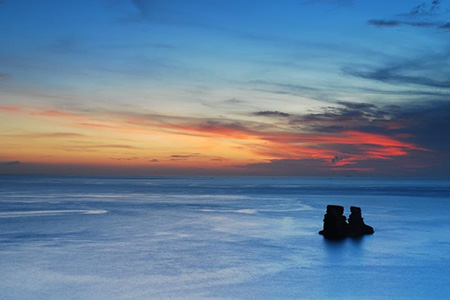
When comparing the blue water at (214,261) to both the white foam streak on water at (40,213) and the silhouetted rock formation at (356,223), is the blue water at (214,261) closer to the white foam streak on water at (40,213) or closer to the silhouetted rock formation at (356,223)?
the silhouetted rock formation at (356,223)

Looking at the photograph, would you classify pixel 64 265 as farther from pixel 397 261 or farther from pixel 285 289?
pixel 397 261

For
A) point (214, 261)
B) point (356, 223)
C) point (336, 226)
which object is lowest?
point (214, 261)

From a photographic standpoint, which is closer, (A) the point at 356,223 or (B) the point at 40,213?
(A) the point at 356,223

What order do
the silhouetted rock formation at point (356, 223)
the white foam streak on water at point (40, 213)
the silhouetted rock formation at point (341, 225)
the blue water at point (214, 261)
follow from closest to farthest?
the blue water at point (214, 261) < the silhouetted rock formation at point (341, 225) < the silhouetted rock formation at point (356, 223) < the white foam streak on water at point (40, 213)

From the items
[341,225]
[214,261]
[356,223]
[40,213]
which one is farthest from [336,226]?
[40,213]

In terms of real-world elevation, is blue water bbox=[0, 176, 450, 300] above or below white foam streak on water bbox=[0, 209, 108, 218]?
below

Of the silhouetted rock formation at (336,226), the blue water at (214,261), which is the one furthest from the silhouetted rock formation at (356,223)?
the blue water at (214,261)

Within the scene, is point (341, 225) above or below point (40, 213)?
above

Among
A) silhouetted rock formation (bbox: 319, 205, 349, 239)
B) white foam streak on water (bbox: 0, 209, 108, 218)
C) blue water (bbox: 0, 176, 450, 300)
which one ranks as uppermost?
silhouetted rock formation (bbox: 319, 205, 349, 239)

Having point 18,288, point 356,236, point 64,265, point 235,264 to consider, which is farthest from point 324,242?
point 18,288

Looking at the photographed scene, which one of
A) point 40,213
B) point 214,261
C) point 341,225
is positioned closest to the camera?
point 214,261

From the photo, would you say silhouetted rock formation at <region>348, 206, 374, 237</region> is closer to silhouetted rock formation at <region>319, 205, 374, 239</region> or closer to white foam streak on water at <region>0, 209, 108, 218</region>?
silhouetted rock formation at <region>319, 205, 374, 239</region>

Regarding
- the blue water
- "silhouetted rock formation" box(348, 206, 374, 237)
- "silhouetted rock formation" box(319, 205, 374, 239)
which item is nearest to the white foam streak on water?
the blue water

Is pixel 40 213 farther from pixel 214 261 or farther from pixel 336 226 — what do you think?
pixel 336 226
